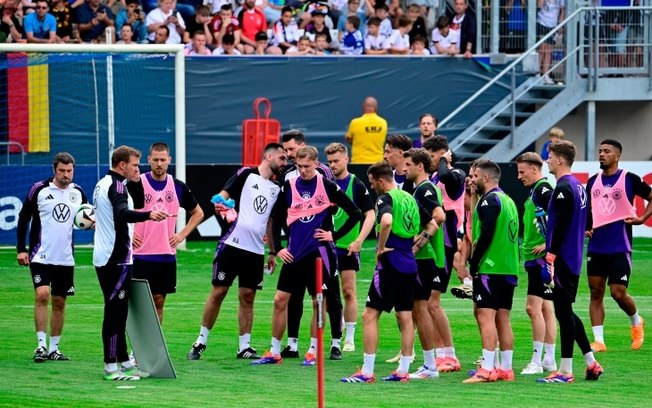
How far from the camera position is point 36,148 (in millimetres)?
27250

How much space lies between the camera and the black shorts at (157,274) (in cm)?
1484

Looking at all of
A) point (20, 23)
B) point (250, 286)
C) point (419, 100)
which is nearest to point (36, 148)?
point (20, 23)

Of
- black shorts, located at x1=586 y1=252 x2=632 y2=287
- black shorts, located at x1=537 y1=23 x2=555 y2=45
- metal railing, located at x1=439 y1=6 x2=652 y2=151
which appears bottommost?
black shorts, located at x1=586 y1=252 x2=632 y2=287

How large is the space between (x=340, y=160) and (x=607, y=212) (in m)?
3.13

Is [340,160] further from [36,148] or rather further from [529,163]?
[36,148]

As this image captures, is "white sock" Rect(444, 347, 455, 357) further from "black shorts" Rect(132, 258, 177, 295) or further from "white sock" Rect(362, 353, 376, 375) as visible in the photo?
"black shorts" Rect(132, 258, 177, 295)

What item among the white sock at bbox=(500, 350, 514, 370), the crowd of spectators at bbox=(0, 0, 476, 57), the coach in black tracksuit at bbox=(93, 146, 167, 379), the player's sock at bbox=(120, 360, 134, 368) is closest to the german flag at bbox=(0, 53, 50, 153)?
the crowd of spectators at bbox=(0, 0, 476, 57)

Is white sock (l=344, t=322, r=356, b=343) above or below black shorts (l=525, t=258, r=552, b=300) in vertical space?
below

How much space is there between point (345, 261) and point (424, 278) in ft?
5.82

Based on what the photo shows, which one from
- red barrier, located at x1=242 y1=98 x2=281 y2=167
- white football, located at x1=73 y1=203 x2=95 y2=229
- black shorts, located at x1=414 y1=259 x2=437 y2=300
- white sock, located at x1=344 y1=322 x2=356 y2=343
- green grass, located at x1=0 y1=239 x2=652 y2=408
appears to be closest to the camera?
green grass, located at x1=0 y1=239 x2=652 y2=408

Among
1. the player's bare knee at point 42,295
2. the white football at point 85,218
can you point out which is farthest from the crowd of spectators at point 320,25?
the white football at point 85,218

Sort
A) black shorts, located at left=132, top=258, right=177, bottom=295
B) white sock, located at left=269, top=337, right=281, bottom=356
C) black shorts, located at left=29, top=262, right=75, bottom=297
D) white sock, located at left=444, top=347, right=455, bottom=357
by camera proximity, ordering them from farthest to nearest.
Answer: black shorts, located at left=29, top=262, right=75, bottom=297 < black shorts, located at left=132, top=258, right=177, bottom=295 < white sock, located at left=269, top=337, right=281, bottom=356 < white sock, located at left=444, top=347, right=455, bottom=357

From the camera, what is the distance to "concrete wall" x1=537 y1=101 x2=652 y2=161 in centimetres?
3294

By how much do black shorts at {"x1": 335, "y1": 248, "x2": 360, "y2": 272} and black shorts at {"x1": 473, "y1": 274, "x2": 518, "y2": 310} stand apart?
2.41m
